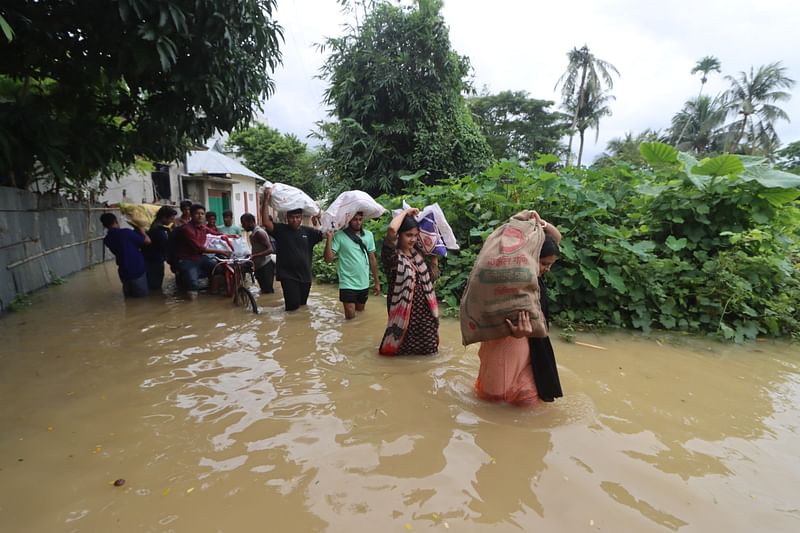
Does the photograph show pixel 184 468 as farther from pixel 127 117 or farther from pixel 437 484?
pixel 127 117

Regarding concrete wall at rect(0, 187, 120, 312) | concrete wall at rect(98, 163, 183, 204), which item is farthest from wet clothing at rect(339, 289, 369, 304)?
concrete wall at rect(98, 163, 183, 204)

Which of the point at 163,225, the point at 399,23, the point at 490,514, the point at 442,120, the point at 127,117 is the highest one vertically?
the point at 399,23

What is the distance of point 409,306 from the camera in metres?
3.66

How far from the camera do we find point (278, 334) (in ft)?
15.5

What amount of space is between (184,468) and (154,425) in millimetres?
611

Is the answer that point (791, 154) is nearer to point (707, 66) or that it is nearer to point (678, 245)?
point (707, 66)

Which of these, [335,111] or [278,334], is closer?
[278,334]

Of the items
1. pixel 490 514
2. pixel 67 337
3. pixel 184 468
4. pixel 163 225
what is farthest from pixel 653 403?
pixel 163 225

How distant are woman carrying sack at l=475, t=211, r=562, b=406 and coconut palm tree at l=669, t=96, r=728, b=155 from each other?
34866 millimetres

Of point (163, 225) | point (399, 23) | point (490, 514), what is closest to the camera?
point (490, 514)

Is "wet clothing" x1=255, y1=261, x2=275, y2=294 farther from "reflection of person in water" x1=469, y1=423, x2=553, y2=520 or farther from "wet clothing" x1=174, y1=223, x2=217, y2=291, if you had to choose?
"reflection of person in water" x1=469, y1=423, x2=553, y2=520

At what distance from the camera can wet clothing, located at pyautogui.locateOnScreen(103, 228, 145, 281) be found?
6.13m

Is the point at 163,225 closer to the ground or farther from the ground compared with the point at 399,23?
closer to the ground

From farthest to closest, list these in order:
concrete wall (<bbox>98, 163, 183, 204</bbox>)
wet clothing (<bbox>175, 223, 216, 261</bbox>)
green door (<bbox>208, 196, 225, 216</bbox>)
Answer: green door (<bbox>208, 196, 225, 216</bbox>), concrete wall (<bbox>98, 163, 183, 204</bbox>), wet clothing (<bbox>175, 223, 216, 261</bbox>)
